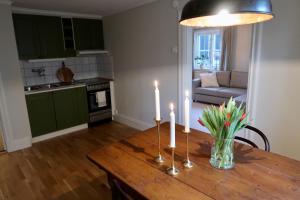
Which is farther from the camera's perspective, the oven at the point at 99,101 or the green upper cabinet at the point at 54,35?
the oven at the point at 99,101

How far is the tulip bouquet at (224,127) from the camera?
48.4 inches

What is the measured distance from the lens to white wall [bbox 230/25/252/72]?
562 cm

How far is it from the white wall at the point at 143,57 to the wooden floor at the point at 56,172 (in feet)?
2.44

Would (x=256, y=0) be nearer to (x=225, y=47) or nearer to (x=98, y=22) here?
(x=98, y=22)

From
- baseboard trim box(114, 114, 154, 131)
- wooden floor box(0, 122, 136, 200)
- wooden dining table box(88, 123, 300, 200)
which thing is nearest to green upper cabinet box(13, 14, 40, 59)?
wooden floor box(0, 122, 136, 200)

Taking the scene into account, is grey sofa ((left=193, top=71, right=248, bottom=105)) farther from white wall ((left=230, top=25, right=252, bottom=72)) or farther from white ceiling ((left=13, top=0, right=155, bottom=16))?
white ceiling ((left=13, top=0, right=155, bottom=16))

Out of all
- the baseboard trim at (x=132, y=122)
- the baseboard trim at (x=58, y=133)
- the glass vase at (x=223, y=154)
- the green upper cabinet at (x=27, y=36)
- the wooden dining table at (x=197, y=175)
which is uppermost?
Result: the green upper cabinet at (x=27, y=36)

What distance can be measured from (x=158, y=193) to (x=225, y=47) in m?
5.67

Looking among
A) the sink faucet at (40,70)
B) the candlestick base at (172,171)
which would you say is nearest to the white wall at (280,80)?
the candlestick base at (172,171)

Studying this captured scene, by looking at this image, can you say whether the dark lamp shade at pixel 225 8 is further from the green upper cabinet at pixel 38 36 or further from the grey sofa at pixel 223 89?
the grey sofa at pixel 223 89

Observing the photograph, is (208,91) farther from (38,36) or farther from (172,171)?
(172,171)

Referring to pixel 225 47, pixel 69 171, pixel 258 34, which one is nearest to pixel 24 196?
pixel 69 171

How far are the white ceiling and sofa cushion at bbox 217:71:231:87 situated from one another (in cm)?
328

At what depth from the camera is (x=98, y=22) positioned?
4355mm
